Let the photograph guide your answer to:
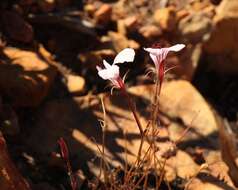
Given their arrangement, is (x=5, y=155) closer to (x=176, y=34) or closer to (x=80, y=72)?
(x=80, y=72)

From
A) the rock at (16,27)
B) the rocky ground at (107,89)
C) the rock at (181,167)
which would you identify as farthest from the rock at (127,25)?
the rock at (181,167)

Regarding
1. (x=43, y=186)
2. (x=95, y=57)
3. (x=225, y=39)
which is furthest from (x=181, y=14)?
(x=43, y=186)

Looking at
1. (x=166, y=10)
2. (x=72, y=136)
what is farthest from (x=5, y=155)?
(x=166, y=10)

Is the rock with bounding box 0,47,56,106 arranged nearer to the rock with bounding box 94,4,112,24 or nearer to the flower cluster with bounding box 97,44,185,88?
the rock with bounding box 94,4,112,24

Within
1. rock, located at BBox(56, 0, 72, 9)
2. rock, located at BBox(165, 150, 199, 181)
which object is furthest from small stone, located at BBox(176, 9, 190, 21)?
rock, located at BBox(165, 150, 199, 181)

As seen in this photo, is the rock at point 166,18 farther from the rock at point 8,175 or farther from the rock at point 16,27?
the rock at point 8,175

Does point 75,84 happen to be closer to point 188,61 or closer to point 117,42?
point 117,42
